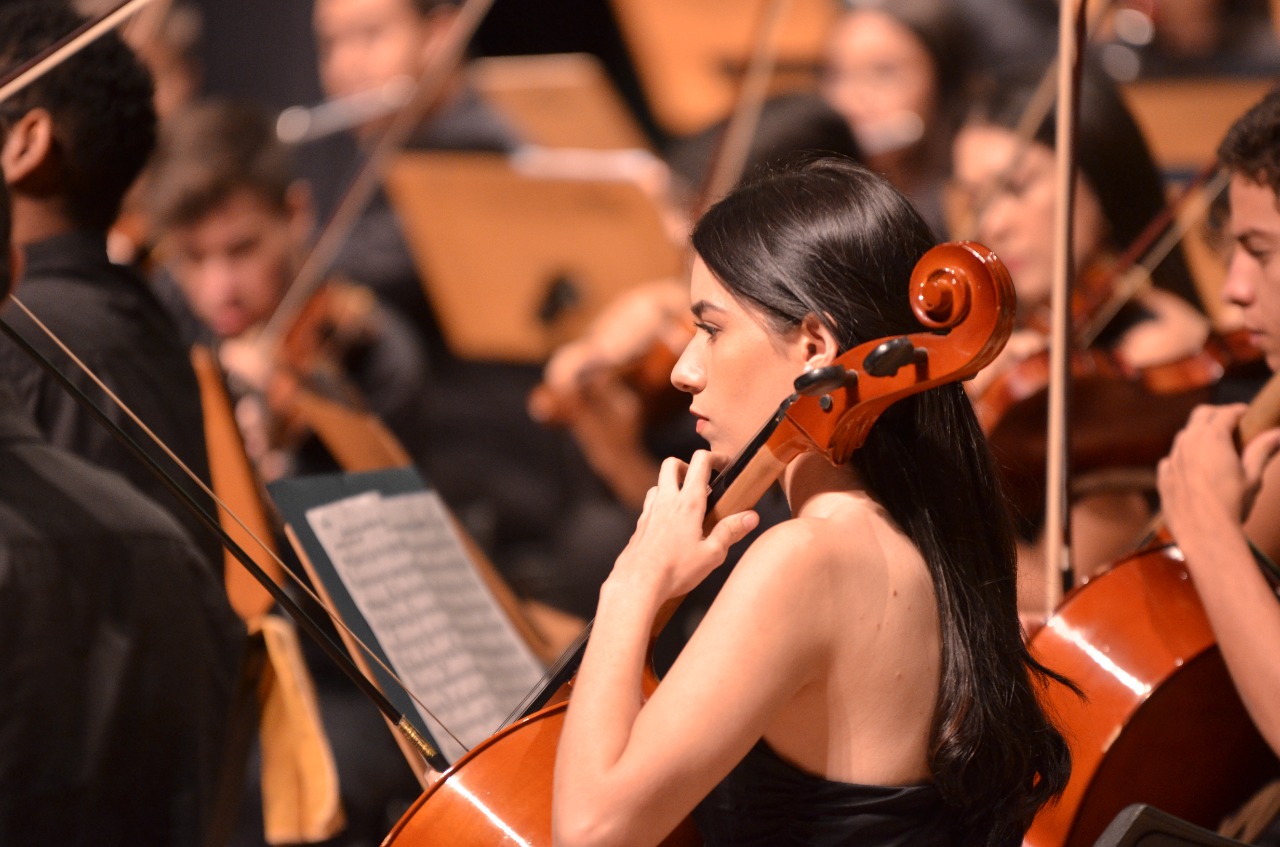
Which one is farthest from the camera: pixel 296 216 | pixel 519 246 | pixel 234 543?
pixel 519 246

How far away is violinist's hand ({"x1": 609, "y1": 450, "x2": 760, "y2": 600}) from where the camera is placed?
1.04m

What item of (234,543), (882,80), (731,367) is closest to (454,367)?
(882,80)

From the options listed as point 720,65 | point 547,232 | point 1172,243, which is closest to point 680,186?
point 547,232

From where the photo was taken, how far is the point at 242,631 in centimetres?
168

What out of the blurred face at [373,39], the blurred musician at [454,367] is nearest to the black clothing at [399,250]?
the blurred musician at [454,367]

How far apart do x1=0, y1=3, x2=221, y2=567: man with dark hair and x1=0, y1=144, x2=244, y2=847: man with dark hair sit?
0.04 m

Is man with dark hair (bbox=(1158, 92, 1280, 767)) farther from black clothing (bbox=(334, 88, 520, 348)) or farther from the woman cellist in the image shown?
black clothing (bbox=(334, 88, 520, 348))

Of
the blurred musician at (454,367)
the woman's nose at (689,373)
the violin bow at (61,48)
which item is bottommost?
the blurred musician at (454,367)

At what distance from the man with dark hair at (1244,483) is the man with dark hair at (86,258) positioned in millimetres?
1187

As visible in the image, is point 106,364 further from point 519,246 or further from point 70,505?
point 519,246

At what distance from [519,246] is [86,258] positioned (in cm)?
191

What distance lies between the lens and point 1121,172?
2.24 metres

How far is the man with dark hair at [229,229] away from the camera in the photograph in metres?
2.74

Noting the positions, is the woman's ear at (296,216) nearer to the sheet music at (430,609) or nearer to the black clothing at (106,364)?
the black clothing at (106,364)
